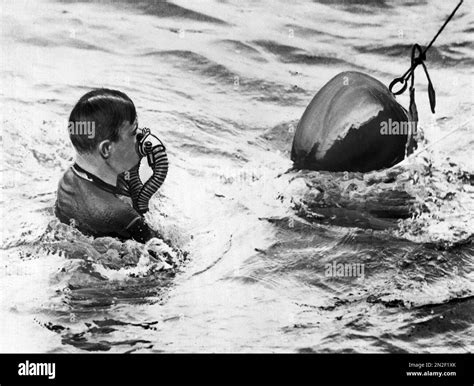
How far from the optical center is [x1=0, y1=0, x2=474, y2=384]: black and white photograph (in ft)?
8.58

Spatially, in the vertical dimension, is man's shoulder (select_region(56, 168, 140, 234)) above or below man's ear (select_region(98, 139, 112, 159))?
below

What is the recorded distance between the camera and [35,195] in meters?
2.66

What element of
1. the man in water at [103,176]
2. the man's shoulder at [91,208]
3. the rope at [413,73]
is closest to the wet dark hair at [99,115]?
the man in water at [103,176]

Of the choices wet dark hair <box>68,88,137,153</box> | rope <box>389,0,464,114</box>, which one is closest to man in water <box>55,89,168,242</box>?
wet dark hair <box>68,88,137,153</box>

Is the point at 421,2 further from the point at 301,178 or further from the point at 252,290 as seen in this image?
the point at 252,290

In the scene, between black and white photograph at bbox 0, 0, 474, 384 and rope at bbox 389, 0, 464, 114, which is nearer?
black and white photograph at bbox 0, 0, 474, 384

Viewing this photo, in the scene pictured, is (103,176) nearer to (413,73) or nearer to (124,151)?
(124,151)

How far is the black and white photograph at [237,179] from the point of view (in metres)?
2.62

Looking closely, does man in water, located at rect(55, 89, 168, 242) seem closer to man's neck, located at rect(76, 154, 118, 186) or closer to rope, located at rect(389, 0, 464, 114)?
man's neck, located at rect(76, 154, 118, 186)

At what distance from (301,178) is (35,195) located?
2.70ft

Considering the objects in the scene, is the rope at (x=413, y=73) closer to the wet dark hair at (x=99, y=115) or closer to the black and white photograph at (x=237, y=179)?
the black and white photograph at (x=237, y=179)

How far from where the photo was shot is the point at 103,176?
8.65 ft

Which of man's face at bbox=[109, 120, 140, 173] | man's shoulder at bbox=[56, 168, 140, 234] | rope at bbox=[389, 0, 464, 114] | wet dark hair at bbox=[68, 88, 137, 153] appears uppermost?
rope at bbox=[389, 0, 464, 114]
